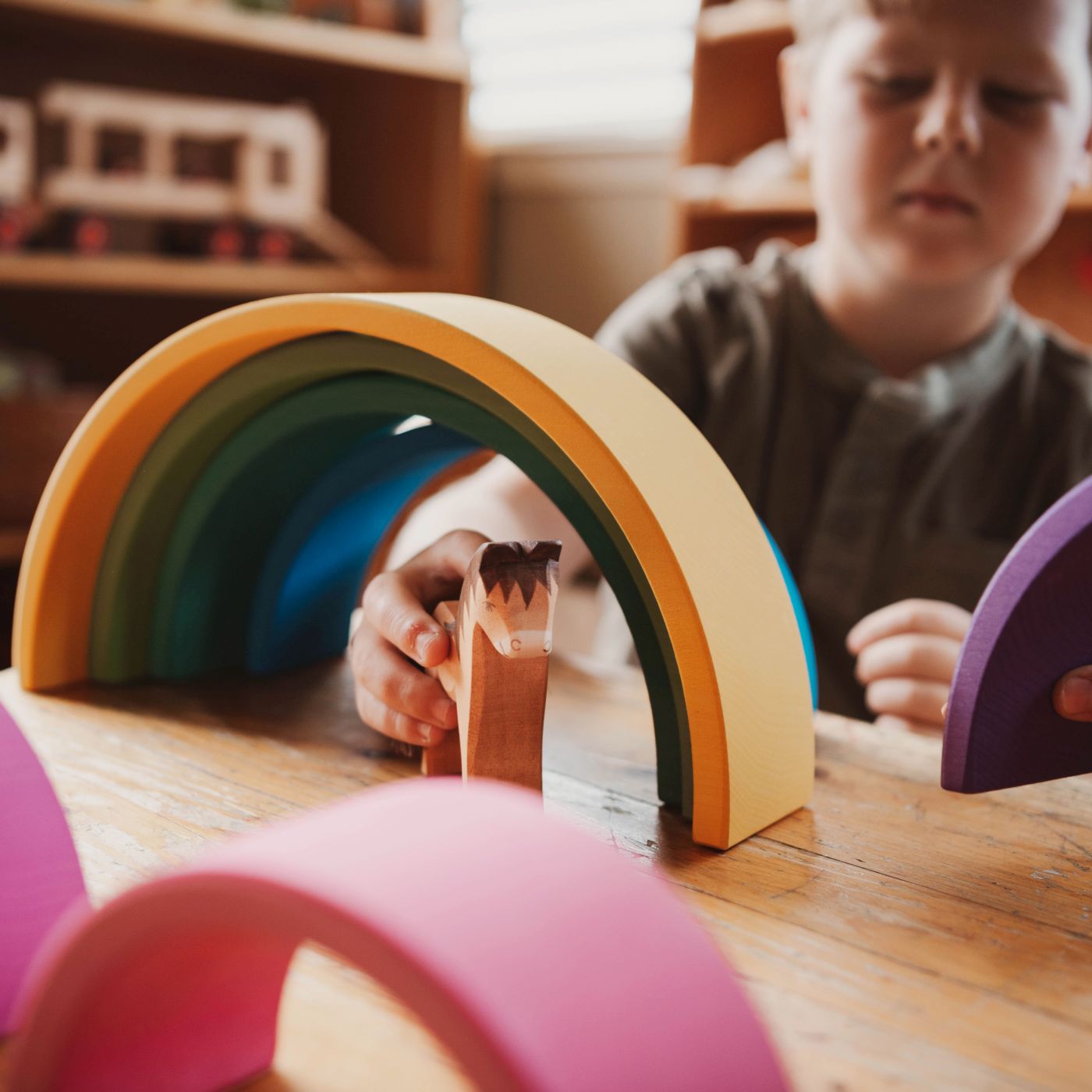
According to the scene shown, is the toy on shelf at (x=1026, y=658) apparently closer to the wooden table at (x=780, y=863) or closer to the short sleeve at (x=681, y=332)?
the wooden table at (x=780, y=863)

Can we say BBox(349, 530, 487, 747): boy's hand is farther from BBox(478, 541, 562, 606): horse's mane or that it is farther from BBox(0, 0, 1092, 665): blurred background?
BBox(0, 0, 1092, 665): blurred background

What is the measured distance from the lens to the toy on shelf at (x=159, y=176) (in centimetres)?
157

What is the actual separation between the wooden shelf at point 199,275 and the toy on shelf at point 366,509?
3.45 ft

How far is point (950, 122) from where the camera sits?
0.91m

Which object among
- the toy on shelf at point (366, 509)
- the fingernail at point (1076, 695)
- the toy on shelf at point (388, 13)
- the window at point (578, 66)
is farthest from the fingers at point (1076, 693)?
the window at point (578, 66)

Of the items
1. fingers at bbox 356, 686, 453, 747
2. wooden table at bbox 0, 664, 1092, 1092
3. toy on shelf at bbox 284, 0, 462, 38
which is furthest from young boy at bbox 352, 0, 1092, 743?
toy on shelf at bbox 284, 0, 462, 38

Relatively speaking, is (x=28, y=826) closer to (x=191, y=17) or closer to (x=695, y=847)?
(x=695, y=847)

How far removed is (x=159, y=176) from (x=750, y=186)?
881 millimetres

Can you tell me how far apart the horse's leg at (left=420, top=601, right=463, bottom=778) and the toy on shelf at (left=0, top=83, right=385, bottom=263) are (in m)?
1.29

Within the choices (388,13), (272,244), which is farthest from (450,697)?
(388,13)

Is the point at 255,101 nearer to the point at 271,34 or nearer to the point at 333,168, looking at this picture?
the point at 333,168

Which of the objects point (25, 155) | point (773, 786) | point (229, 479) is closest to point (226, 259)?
point (25, 155)

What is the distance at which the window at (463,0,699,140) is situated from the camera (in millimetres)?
2258

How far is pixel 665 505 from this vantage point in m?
0.49
